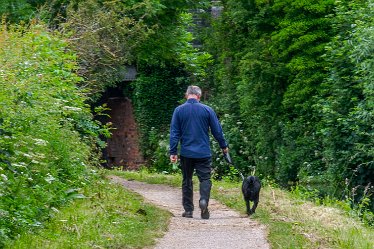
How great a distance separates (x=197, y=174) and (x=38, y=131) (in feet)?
9.01

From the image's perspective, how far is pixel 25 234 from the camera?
9992mm

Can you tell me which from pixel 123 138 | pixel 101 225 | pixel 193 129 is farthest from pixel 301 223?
pixel 123 138

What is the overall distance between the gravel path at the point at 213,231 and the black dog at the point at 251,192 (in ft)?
0.83

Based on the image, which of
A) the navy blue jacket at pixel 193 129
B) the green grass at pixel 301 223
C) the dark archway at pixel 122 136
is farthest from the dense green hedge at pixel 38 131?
the dark archway at pixel 122 136

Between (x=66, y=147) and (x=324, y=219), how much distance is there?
421cm

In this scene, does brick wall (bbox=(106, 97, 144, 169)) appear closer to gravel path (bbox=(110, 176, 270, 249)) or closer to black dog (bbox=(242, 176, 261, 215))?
gravel path (bbox=(110, 176, 270, 249))

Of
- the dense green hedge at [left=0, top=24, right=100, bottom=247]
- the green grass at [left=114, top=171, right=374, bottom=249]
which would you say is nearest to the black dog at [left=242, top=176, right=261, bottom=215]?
Result: the green grass at [left=114, top=171, right=374, bottom=249]

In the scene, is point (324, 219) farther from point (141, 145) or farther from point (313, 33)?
point (141, 145)

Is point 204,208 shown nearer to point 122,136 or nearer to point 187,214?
point 187,214

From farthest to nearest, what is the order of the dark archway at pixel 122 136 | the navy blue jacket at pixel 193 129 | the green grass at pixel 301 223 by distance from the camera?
the dark archway at pixel 122 136
the navy blue jacket at pixel 193 129
the green grass at pixel 301 223

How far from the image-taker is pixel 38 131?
→ 1271cm

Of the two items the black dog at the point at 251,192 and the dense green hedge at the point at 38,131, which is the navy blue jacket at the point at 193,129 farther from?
the dense green hedge at the point at 38,131

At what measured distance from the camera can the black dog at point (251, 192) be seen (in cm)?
1396

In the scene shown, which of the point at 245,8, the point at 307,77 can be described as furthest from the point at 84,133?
the point at 245,8
